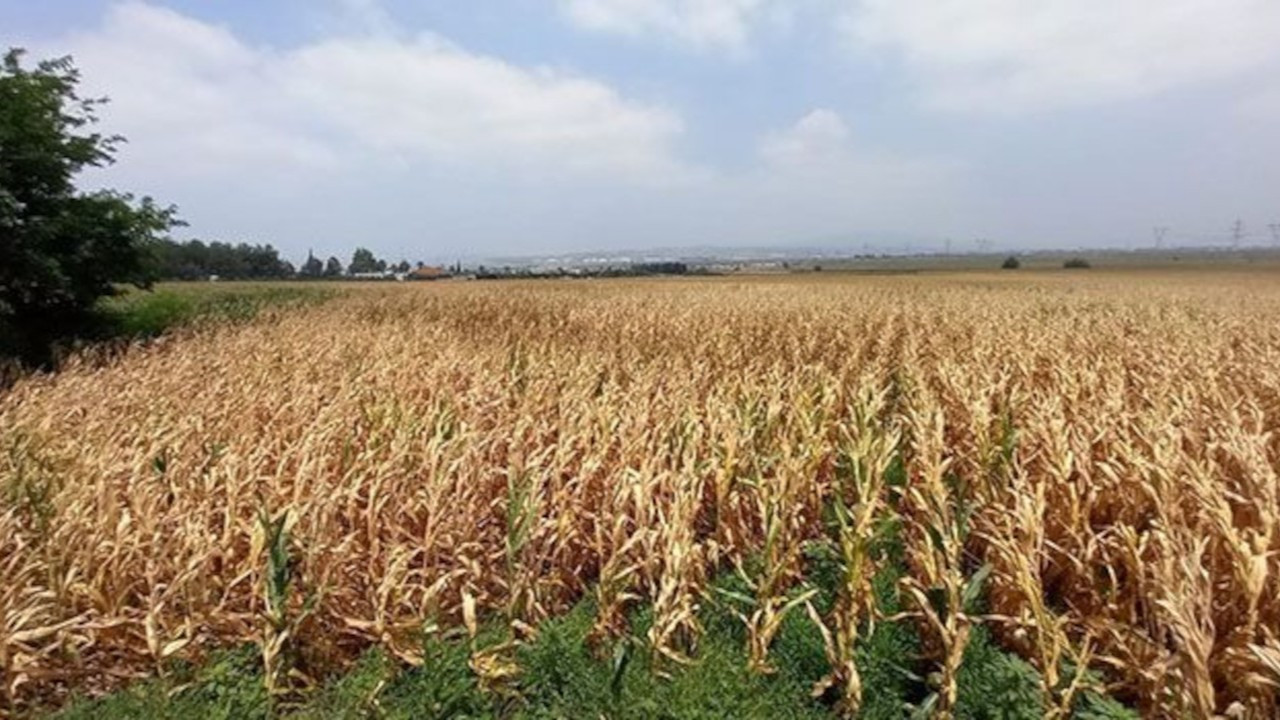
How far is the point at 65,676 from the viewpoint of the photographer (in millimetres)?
3301

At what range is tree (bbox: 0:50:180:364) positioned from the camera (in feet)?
35.7

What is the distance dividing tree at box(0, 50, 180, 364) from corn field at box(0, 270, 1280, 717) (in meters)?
5.23

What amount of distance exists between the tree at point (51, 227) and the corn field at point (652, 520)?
17.2ft

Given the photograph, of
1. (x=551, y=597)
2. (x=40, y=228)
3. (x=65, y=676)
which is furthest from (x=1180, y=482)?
(x=40, y=228)

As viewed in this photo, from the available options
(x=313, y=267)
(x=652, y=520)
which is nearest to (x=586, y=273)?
(x=313, y=267)

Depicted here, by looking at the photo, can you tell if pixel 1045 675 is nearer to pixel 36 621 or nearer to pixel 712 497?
pixel 712 497

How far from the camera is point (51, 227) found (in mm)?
11062

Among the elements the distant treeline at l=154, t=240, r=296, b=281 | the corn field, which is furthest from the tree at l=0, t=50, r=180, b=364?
the distant treeline at l=154, t=240, r=296, b=281

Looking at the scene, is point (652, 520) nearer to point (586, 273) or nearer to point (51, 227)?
point (51, 227)

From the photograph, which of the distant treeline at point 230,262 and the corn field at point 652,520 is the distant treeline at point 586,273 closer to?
the distant treeline at point 230,262

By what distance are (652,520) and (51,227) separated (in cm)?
1228

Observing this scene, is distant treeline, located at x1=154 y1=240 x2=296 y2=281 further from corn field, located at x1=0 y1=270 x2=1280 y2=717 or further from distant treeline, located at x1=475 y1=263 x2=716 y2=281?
corn field, located at x1=0 y1=270 x2=1280 y2=717

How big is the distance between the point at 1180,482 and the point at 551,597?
12.1ft

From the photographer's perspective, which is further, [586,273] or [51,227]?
[586,273]
